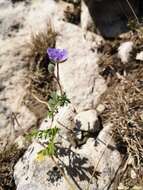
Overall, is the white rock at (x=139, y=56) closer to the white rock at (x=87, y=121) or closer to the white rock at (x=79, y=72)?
the white rock at (x=79, y=72)

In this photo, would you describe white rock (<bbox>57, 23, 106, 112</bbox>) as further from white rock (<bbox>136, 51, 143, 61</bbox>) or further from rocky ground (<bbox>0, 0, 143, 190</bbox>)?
white rock (<bbox>136, 51, 143, 61</bbox>)

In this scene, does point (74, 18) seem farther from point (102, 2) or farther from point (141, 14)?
point (141, 14)

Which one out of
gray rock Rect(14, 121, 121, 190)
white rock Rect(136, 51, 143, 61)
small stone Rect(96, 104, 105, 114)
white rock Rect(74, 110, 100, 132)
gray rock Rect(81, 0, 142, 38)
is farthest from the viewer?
gray rock Rect(81, 0, 142, 38)

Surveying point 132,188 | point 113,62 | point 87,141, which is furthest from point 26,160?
point 113,62

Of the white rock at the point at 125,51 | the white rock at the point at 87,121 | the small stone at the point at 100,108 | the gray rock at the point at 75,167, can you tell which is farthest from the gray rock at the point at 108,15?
the gray rock at the point at 75,167

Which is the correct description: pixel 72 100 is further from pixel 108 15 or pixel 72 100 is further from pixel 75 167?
pixel 108 15

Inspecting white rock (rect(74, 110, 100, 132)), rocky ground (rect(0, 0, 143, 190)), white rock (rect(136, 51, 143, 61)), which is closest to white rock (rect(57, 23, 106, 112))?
rocky ground (rect(0, 0, 143, 190))

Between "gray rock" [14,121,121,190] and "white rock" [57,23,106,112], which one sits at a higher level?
"white rock" [57,23,106,112]
